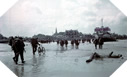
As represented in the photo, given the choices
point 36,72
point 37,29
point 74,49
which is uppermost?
point 37,29

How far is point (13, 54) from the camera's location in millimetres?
9977

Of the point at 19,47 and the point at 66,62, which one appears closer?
the point at 66,62

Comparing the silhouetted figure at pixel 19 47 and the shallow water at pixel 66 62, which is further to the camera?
the silhouetted figure at pixel 19 47

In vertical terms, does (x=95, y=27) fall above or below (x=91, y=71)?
above

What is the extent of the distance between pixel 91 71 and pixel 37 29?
7.28 ft

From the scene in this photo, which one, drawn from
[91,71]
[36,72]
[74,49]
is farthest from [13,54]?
[91,71]

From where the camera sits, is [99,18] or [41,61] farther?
[41,61]

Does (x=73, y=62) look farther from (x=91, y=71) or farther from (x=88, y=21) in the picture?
Result: (x=88, y=21)

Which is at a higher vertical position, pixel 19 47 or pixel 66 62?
pixel 19 47

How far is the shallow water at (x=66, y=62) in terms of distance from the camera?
886cm

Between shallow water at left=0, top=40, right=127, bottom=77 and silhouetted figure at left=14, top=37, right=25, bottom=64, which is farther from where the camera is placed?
silhouetted figure at left=14, top=37, right=25, bottom=64

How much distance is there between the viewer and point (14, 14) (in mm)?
9492

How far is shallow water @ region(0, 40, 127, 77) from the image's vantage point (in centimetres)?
886

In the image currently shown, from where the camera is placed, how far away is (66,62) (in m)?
9.24
